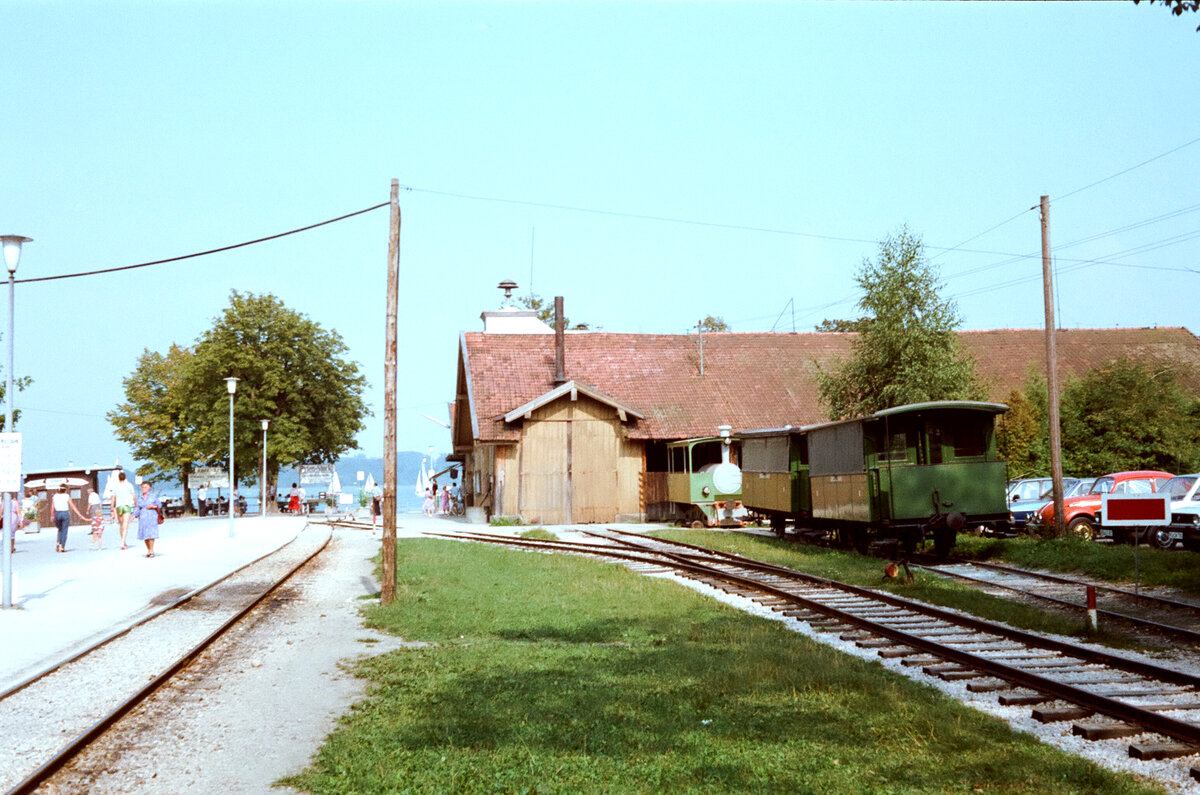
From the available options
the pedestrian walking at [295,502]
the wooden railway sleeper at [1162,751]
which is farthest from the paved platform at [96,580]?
the pedestrian walking at [295,502]

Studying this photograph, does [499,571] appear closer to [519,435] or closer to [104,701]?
[104,701]

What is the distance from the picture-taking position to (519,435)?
39500 mm

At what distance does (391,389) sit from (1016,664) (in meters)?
10.3

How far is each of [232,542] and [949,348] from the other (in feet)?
74.9

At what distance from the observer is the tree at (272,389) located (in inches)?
2537

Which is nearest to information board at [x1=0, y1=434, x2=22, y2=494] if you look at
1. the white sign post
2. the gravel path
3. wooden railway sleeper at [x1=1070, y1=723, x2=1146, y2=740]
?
the white sign post

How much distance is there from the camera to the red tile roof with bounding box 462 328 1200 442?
42000 millimetres

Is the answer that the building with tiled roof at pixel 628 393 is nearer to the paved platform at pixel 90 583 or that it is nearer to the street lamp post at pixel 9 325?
the paved platform at pixel 90 583

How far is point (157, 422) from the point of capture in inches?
2906

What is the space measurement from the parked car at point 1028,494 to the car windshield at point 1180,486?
5.65m

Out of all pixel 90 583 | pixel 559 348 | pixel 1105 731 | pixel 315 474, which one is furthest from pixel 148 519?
pixel 315 474

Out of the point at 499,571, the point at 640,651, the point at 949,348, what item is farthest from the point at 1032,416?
the point at 640,651

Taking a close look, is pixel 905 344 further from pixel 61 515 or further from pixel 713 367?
pixel 61 515

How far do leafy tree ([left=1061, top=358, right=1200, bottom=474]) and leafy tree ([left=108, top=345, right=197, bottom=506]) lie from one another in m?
55.9
